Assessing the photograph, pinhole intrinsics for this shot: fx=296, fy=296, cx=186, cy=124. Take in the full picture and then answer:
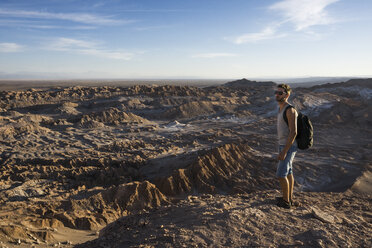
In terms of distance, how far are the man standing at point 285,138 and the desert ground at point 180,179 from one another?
365 millimetres

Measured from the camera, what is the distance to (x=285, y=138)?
417 centimetres

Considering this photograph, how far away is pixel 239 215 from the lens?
13.2 ft

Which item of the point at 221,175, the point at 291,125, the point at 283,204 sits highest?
the point at 291,125

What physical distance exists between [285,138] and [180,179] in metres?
6.30

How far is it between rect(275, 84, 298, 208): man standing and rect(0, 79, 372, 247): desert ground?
0.37 m

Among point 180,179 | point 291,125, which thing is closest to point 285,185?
point 291,125

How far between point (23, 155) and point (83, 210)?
7.90 metres

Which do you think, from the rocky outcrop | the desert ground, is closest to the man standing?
the desert ground

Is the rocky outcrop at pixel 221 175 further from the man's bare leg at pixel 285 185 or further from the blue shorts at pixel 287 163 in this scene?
the blue shorts at pixel 287 163

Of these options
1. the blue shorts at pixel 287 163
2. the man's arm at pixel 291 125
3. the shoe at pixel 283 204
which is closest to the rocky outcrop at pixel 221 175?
the shoe at pixel 283 204

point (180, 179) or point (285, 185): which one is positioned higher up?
point (285, 185)

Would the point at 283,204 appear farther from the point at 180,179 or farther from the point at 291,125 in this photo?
the point at 180,179

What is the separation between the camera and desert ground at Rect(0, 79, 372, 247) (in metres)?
3.90

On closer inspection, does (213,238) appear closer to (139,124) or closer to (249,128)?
(249,128)
